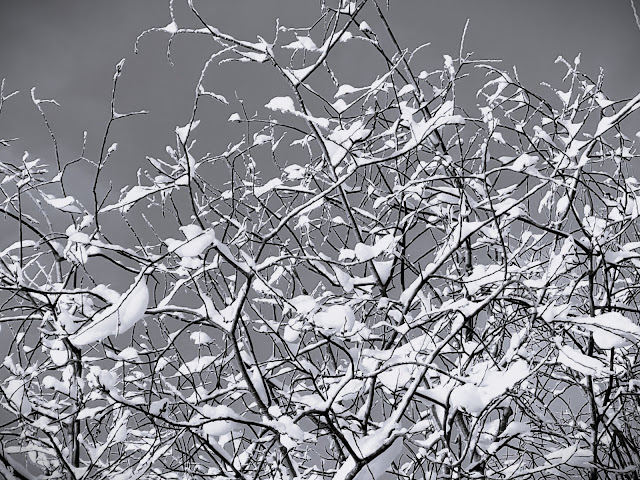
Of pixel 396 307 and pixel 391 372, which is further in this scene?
pixel 396 307

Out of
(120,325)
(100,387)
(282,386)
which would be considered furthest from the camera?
(282,386)

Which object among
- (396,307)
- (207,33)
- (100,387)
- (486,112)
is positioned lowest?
(100,387)

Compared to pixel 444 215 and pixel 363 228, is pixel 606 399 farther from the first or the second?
pixel 363 228

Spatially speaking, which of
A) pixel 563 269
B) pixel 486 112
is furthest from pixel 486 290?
pixel 486 112

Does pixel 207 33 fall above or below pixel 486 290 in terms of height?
above

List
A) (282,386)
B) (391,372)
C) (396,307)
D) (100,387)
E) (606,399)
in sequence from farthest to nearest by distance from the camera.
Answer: (282,386) < (396,307) < (606,399) < (391,372) < (100,387)

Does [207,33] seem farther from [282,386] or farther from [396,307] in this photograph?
[282,386]

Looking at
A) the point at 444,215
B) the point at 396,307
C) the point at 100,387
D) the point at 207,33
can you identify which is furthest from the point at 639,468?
the point at 207,33

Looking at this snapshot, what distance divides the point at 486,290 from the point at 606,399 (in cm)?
71

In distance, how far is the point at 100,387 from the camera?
165 cm

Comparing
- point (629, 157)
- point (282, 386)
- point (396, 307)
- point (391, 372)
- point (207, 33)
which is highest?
point (629, 157)

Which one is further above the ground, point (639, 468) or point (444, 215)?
point (444, 215)

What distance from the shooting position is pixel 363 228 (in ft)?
10.0

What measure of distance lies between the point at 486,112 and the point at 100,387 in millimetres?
2085
